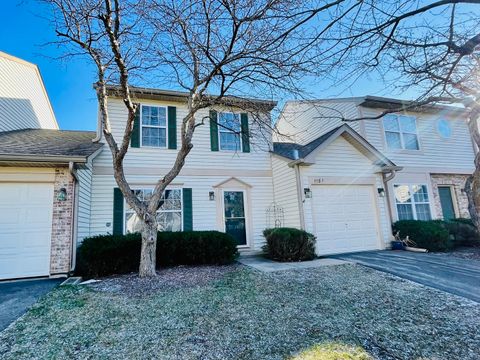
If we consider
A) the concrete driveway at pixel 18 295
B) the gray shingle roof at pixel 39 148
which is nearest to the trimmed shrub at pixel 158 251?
the concrete driveway at pixel 18 295

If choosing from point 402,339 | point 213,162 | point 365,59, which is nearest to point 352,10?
point 365,59

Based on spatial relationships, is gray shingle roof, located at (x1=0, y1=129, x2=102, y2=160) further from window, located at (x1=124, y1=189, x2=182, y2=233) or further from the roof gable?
the roof gable

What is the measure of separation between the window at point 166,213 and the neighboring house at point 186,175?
3 centimetres

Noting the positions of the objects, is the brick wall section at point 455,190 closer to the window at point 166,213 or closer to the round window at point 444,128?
the round window at point 444,128

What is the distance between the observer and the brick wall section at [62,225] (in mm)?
6461

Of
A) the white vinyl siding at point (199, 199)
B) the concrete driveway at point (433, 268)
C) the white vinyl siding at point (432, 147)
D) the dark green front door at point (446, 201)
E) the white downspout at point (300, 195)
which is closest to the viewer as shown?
the concrete driveway at point (433, 268)

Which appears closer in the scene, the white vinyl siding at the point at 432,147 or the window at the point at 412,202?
the window at the point at 412,202

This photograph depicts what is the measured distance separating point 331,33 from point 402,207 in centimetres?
909

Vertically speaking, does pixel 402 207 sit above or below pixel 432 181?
below

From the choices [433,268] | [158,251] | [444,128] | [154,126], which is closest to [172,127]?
[154,126]

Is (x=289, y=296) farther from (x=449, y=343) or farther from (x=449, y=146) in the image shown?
(x=449, y=146)

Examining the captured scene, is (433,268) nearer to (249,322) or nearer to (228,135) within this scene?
(249,322)

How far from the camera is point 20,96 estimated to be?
1088 cm

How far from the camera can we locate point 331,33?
3777 millimetres
